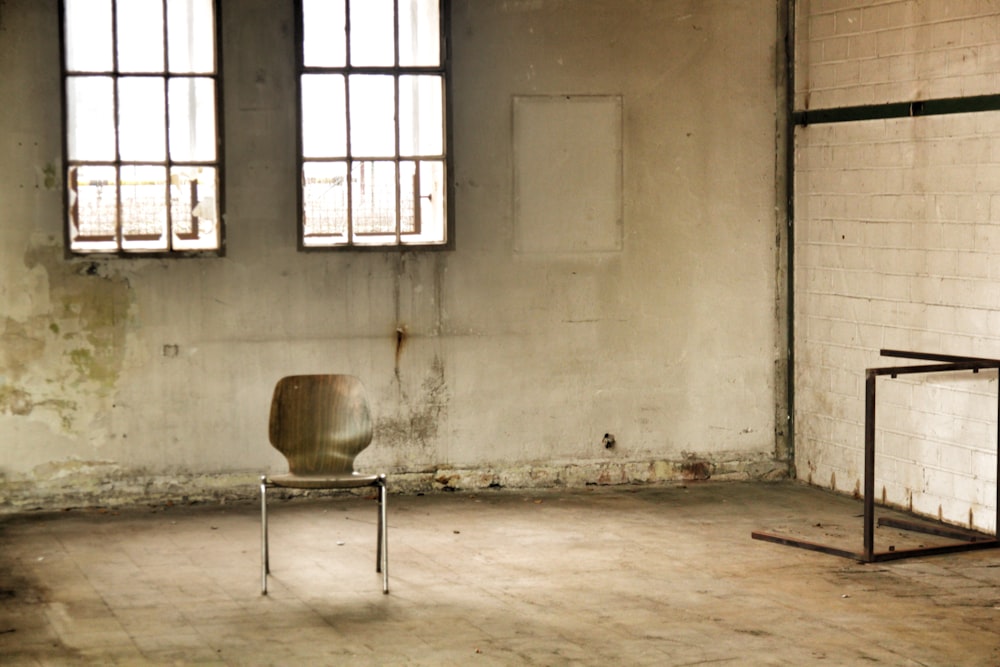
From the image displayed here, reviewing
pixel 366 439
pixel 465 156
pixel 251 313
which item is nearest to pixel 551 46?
pixel 465 156

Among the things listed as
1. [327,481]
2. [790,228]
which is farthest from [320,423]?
[790,228]

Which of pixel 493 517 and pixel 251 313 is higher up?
pixel 251 313

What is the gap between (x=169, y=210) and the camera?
7.59 metres

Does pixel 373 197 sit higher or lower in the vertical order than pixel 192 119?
lower

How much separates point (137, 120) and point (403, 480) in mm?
2337

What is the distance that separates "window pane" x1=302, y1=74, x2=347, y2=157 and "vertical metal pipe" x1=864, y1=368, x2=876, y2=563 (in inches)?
120

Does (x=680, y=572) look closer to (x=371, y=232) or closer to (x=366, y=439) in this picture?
(x=366, y=439)

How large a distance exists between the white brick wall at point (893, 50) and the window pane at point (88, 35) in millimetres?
3729

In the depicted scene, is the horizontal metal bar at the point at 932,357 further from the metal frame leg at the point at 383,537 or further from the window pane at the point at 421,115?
the window pane at the point at 421,115

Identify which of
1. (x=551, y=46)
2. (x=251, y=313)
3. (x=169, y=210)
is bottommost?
(x=251, y=313)

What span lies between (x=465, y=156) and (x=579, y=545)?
2.31 meters

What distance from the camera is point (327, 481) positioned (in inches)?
228

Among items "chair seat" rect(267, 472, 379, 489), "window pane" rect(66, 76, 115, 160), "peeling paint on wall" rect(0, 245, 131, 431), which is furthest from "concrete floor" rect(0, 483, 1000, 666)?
"window pane" rect(66, 76, 115, 160)

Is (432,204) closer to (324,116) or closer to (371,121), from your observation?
(371,121)
